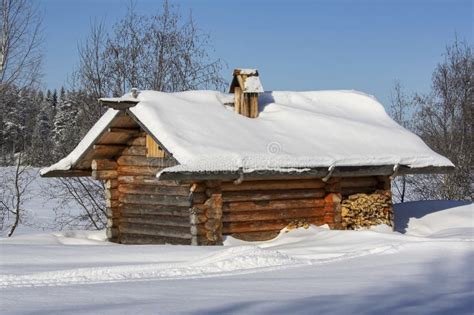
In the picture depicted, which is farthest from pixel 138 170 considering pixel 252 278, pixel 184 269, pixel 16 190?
pixel 16 190

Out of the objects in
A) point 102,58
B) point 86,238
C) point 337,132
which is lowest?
point 86,238

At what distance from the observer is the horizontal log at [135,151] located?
1522cm

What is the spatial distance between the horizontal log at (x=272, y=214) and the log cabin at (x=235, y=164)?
0.02 metres

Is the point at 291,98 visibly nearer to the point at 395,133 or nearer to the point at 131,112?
the point at 395,133

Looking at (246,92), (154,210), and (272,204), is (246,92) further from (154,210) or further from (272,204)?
(154,210)

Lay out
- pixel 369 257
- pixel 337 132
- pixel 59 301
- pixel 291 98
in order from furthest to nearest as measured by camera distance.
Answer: pixel 291 98 < pixel 337 132 < pixel 369 257 < pixel 59 301

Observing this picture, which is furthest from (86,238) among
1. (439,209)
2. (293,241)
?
(439,209)

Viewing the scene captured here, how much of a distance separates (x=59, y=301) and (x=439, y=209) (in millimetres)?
14296

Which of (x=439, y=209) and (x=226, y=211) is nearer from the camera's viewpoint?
(x=226, y=211)

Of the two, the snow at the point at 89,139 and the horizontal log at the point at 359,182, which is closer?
the snow at the point at 89,139

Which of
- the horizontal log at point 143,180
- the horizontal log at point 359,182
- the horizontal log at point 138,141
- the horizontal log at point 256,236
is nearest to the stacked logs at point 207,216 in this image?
the horizontal log at point 256,236

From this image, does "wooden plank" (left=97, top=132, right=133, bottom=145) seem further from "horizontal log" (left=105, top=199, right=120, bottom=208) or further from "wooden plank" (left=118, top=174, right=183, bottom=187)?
"horizontal log" (left=105, top=199, right=120, bottom=208)

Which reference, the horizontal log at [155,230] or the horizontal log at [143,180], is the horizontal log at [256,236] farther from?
the horizontal log at [143,180]

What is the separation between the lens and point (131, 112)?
1391 centimetres
